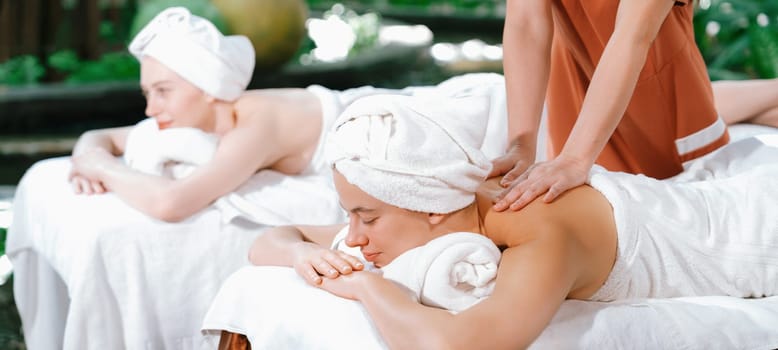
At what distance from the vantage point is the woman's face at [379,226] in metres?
1.89

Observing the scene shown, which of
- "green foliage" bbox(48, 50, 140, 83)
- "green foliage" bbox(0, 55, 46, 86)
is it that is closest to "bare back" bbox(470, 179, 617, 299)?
"green foliage" bbox(48, 50, 140, 83)

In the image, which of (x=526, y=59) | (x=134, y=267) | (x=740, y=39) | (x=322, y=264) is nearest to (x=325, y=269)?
(x=322, y=264)

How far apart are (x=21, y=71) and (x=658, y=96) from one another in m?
4.10

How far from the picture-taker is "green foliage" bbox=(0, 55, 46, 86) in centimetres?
577

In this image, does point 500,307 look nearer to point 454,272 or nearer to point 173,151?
point 454,272

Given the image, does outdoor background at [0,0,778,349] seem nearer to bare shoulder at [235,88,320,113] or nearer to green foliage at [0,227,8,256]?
green foliage at [0,227,8,256]

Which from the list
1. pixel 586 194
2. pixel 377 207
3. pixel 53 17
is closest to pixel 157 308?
pixel 377 207

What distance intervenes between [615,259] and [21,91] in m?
4.25

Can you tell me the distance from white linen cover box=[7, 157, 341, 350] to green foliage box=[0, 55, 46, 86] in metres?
3.16

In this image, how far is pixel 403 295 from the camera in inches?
70.1

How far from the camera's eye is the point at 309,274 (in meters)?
1.94

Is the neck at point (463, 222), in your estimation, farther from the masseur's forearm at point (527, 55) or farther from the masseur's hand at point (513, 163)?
the masseur's forearm at point (527, 55)

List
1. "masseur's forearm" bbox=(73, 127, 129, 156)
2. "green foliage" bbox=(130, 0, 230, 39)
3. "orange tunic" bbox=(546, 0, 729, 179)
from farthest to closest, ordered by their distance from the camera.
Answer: "green foliage" bbox=(130, 0, 230, 39) → "masseur's forearm" bbox=(73, 127, 129, 156) → "orange tunic" bbox=(546, 0, 729, 179)

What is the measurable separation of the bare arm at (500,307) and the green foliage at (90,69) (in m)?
4.37
